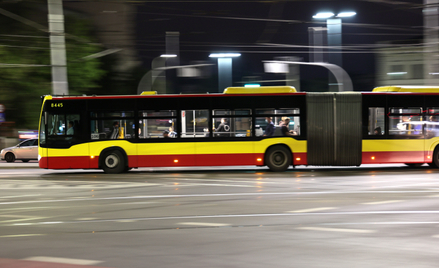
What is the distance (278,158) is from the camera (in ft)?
52.2

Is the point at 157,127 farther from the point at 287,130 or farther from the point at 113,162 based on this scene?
the point at 287,130

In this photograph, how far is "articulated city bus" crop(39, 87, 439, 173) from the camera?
623 inches

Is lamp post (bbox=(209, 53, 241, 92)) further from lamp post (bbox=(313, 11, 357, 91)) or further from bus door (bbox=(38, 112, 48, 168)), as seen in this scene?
bus door (bbox=(38, 112, 48, 168))

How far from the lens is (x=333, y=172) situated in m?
15.9

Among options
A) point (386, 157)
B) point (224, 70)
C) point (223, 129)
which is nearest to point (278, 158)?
point (223, 129)

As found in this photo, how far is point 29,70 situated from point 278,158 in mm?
18957

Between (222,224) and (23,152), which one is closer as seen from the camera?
(222,224)

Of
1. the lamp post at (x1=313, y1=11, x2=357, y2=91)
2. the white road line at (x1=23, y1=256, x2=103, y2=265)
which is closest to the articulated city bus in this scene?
the lamp post at (x1=313, y1=11, x2=357, y2=91)

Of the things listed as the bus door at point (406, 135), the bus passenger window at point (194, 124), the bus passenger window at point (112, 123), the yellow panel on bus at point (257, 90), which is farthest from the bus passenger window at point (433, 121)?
the bus passenger window at point (112, 123)

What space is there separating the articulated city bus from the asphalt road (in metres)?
2.71

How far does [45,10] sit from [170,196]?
25767 mm

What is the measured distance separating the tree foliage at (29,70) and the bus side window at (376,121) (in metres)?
17.3

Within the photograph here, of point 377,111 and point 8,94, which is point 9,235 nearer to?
point 377,111

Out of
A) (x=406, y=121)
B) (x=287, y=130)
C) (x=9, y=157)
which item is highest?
(x=406, y=121)
